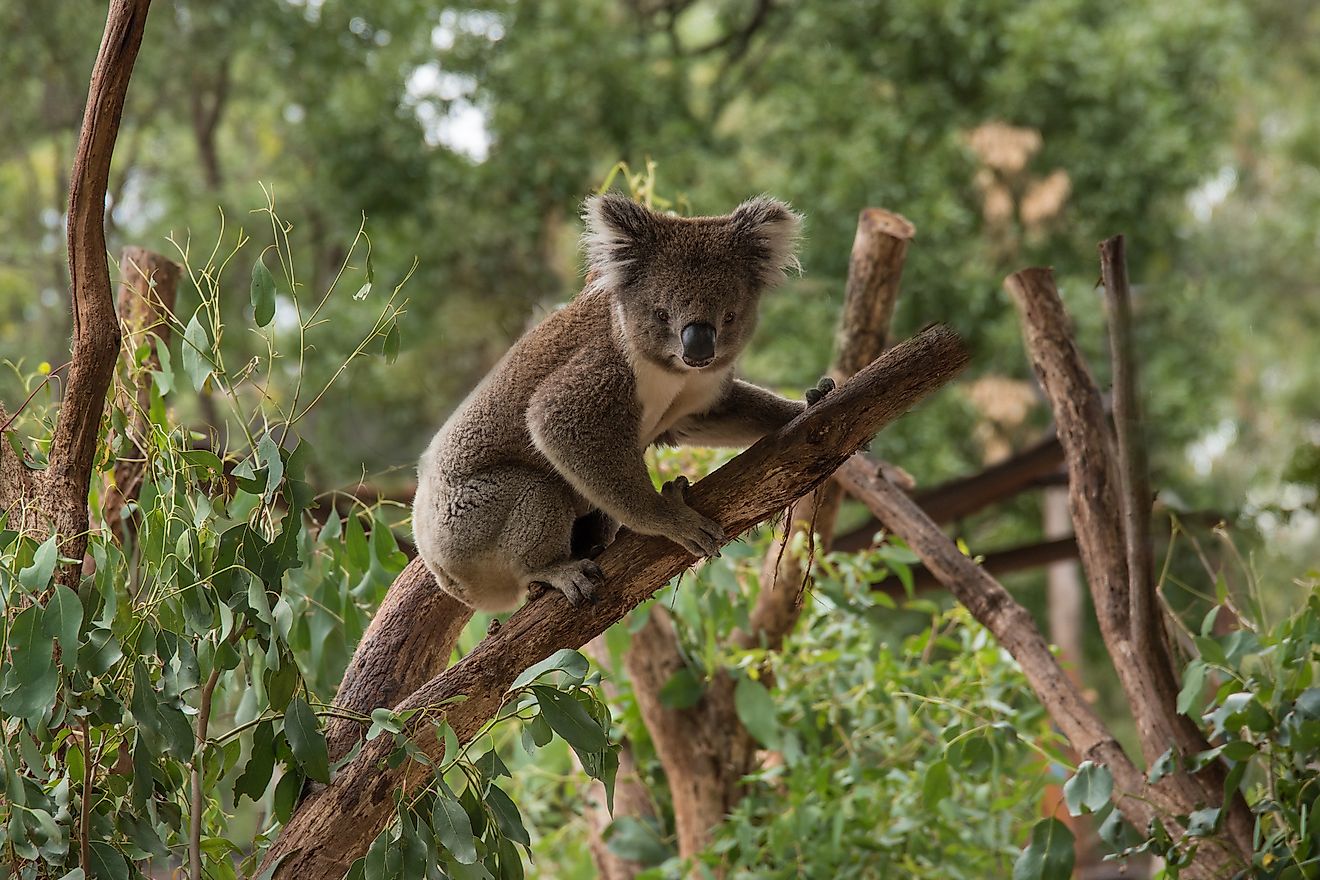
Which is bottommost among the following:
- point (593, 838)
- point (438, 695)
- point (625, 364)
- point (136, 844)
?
point (593, 838)

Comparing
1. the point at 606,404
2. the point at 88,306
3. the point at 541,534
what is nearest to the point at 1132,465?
the point at 606,404

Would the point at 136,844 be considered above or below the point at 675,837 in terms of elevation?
above

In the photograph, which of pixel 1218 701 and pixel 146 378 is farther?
pixel 146 378

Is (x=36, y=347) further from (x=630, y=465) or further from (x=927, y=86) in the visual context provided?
(x=630, y=465)

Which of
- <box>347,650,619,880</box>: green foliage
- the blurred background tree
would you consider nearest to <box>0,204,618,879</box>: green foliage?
<box>347,650,619,880</box>: green foliage

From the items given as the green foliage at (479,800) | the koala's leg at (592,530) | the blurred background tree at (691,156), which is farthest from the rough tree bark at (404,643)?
the blurred background tree at (691,156)

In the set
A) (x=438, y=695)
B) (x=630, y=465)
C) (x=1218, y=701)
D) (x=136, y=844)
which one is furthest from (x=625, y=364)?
(x=1218, y=701)

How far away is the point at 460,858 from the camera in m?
1.76

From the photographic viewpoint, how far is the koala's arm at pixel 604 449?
2.11 metres

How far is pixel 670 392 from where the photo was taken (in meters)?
Answer: 2.36

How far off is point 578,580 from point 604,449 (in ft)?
0.83

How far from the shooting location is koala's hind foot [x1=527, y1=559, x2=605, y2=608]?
209 cm

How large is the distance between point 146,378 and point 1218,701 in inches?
86.3

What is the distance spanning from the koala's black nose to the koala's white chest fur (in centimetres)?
11
